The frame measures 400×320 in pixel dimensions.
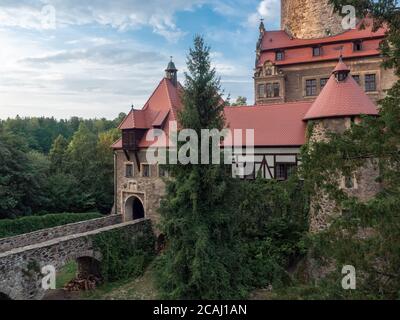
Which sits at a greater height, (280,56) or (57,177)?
(280,56)

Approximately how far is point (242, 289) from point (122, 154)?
37.8 feet

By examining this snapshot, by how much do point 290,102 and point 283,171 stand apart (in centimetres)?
371

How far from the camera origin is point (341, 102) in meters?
13.7

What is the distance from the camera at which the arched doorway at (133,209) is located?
67.2 feet

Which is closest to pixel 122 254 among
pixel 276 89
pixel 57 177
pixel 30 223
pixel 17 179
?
pixel 30 223

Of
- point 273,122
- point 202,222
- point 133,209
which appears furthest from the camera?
point 133,209

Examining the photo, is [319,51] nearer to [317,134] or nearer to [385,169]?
[317,134]

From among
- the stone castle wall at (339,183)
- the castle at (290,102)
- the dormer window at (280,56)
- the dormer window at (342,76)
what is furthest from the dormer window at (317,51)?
the stone castle wall at (339,183)

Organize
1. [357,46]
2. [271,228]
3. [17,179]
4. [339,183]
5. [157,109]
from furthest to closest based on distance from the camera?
1. [17,179]
2. [357,46]
3. [157,109]
4. [271,228]
5. [339,183]

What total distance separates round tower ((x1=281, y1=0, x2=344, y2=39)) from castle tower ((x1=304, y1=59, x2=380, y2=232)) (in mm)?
11302

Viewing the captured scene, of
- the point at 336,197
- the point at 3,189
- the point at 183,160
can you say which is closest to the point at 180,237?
the point at 183,160

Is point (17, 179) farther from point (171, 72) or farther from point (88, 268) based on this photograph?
point (171, 72)

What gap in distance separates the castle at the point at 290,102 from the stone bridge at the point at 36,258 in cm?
408

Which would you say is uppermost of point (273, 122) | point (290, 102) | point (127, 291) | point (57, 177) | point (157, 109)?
point (157, 109)
